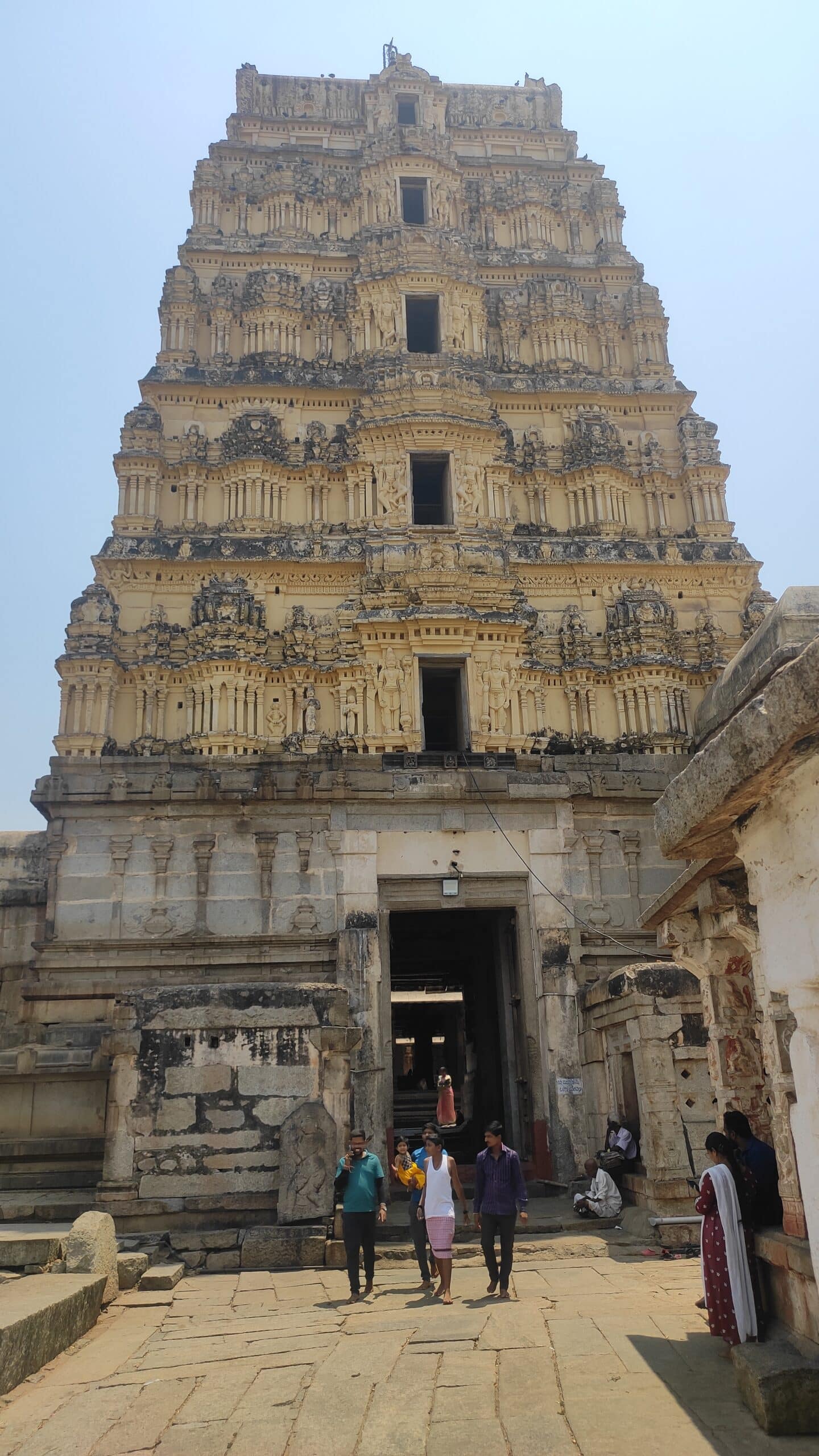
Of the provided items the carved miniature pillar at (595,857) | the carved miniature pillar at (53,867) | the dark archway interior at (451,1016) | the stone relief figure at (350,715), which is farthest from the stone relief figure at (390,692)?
the carved miniature pillar at (53,867)

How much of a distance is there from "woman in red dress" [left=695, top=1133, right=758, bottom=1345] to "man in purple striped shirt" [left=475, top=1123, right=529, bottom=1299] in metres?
2.19

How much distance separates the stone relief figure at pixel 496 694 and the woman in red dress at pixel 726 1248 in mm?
14725

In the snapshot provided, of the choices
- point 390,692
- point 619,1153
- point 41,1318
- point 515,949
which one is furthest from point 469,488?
point 41,1318

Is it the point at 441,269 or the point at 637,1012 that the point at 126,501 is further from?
the point at 637,1012

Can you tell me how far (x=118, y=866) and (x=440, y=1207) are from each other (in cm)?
937

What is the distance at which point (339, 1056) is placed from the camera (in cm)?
1198

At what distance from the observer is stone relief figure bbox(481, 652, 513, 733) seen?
70.5 feet

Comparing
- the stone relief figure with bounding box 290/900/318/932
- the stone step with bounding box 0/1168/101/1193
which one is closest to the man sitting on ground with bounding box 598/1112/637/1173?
the stone relief figure with bounding box 290/900/318/932

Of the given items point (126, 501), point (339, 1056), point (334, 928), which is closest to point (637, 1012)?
point (339, 1056)

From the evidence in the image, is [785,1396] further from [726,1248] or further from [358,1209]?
[358,1209]

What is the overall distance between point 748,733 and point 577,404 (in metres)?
22.5

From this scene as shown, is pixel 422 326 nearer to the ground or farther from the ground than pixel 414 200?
nearer to the ground

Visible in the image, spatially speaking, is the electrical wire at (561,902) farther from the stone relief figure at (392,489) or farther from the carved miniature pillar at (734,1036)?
the carved miniature pillar at (734,1036)

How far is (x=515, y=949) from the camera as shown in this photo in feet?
57.1
